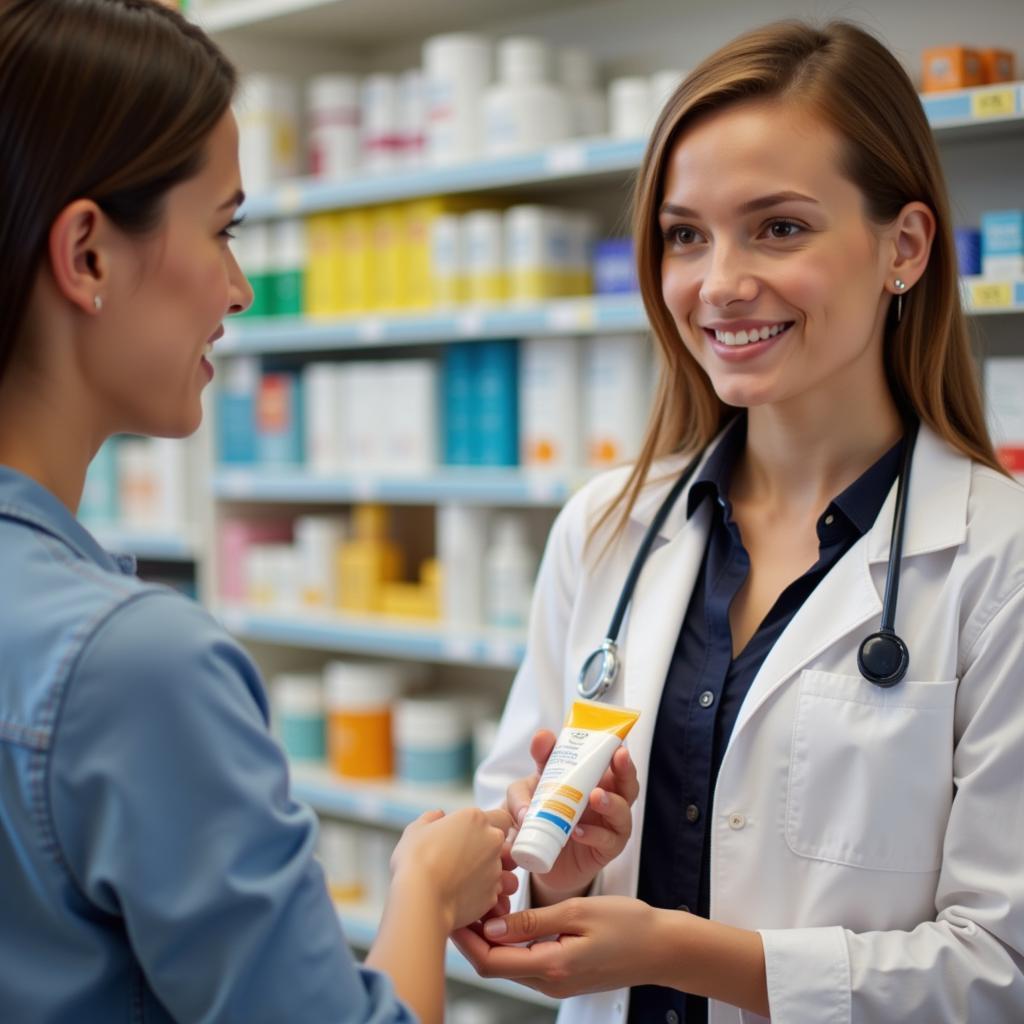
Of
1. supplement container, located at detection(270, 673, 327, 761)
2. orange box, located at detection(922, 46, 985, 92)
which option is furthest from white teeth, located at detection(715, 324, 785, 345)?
supplement container, located at detection(270, 673, 327, 761)

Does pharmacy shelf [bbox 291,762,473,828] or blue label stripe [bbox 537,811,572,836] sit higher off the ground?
blue label stripe [bbox 537,811,572,836]

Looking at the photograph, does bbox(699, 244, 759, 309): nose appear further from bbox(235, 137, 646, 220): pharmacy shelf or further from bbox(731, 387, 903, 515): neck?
bbox(235, 137, 646, 220): pharmacy shelf

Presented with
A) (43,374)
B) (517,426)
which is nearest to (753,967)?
(43,374)

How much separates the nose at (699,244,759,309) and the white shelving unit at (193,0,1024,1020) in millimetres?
873

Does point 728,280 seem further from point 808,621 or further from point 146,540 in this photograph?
point 146,540

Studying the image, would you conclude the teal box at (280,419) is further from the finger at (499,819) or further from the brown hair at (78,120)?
the brown hair at (78,120)

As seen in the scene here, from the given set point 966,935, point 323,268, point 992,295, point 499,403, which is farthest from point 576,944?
point 323,268

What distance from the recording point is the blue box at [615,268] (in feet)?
7.90

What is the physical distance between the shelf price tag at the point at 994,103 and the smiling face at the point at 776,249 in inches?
23.4

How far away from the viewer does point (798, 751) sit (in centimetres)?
132

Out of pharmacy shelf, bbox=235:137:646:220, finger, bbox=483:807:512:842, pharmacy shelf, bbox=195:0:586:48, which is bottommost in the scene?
finger, bbox=483:807:512:842

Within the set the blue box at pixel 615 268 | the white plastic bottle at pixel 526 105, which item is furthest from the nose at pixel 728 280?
the white plastic bottle at pixel 526 105

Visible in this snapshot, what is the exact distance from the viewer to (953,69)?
1.93 metres

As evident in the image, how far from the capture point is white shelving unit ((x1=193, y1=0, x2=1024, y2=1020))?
7.68 ft
